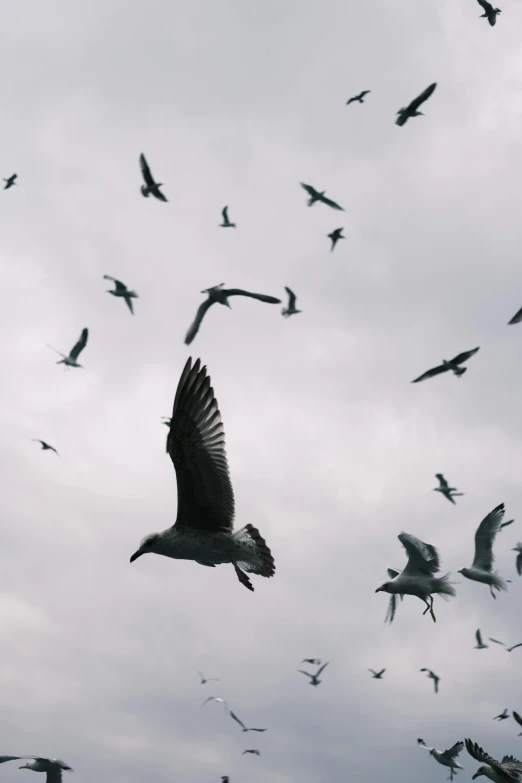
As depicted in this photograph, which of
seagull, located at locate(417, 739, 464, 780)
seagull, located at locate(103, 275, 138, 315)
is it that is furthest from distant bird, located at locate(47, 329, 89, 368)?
seagull, located at locate(417, 739, 464, 780)

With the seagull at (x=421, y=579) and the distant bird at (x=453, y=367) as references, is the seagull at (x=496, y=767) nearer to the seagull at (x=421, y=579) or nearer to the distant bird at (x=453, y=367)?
the seagull at (x=421, y=579)

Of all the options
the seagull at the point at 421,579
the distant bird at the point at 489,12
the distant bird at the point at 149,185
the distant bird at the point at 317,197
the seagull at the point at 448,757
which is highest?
the distant bird at the point at 317,197

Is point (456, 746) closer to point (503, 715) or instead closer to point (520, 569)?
point (503, 715)

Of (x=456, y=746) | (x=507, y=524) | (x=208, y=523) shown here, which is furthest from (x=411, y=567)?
(x=208, y=523)

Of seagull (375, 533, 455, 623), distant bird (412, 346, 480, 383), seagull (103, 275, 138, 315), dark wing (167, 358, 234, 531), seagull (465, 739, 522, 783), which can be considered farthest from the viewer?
seagull (103, 275, 138, 315)

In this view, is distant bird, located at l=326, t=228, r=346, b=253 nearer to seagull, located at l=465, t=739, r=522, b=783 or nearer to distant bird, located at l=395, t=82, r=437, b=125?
distant bird, located at l=395, t=82, r=437, b=125

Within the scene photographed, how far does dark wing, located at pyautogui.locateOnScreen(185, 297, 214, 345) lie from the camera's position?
23.3m

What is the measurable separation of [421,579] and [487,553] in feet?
11.1

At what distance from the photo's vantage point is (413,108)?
23438 mm

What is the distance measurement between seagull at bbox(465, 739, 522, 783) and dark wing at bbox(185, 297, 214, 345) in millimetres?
11388

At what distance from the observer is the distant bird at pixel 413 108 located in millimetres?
23359

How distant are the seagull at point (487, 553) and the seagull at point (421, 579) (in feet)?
8.08

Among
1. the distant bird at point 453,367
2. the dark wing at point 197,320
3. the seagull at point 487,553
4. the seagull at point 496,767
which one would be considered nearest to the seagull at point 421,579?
the seagull at point 487,553

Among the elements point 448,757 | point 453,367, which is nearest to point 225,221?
point 453,367
